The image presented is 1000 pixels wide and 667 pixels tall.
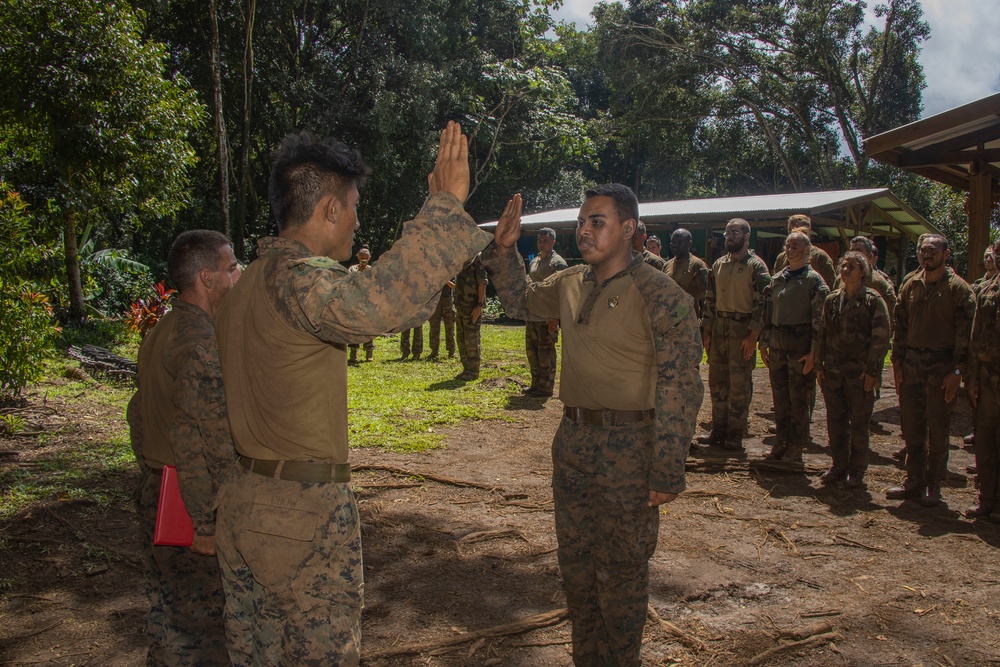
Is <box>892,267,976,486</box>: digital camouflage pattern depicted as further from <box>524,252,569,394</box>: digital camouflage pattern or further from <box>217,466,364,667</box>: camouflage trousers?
<box>217,466,364,667</box>: camouflage trousers

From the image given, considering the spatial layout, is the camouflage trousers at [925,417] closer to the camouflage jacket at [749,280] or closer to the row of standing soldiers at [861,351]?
the row of standing soldiers at [861,351]

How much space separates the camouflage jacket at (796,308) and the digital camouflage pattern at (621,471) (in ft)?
13.8

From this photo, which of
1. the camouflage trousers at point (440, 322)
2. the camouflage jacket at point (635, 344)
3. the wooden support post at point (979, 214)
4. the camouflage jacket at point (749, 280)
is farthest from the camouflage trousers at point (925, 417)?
the camouflage trousers at point (440, 322)

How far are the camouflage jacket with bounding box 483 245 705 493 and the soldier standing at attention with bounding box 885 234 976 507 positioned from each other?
400 cm

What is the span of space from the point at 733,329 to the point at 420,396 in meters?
4.55

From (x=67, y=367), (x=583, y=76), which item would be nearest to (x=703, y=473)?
(x=67, y=367)

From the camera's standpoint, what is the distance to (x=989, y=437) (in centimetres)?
584

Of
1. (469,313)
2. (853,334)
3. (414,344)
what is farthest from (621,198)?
(414,344)

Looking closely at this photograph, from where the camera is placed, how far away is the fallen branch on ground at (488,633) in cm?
375

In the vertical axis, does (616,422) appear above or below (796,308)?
below

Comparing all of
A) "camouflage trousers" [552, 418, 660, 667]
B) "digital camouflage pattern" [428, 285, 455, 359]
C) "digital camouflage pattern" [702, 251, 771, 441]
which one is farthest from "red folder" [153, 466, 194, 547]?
"digital camouflage pattern" [428, 285, 455, 359]

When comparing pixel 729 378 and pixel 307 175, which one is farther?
pixel 729 378

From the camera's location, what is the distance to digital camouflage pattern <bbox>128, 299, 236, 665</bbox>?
8.86 ft

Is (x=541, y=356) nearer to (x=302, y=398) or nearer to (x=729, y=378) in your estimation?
(x=729, y=378)
